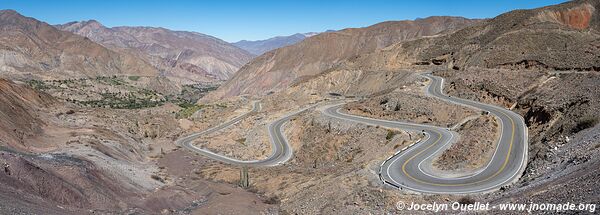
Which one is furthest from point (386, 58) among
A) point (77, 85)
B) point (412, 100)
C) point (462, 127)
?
point (77, 85)

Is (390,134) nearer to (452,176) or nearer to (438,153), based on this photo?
(438,153)

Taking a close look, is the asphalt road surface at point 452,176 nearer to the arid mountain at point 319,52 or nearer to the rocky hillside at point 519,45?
the rocky hillside at point 519,45

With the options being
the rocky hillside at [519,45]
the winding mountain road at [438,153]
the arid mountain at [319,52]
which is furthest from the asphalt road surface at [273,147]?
the arid mountain at [319,52]

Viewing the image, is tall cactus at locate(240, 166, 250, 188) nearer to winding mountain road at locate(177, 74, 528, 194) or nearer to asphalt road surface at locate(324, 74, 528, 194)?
winding mountain road at locate(177, 74, 528, 194)

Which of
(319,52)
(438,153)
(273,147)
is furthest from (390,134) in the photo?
(319,52)

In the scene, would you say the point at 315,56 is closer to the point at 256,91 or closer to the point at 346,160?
the point at 256,91

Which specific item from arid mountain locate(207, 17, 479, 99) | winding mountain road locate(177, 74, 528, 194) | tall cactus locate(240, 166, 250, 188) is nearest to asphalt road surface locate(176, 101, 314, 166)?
winding mountain road locate(177, 74, 528, 194)
